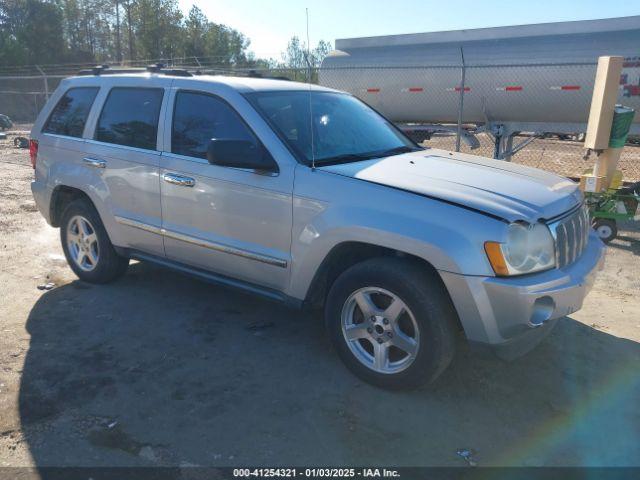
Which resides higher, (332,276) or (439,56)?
(439,56)

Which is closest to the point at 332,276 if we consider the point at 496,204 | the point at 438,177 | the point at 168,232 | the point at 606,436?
the point at 438,177

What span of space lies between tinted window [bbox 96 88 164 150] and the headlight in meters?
2.83

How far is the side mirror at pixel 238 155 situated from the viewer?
3576mm

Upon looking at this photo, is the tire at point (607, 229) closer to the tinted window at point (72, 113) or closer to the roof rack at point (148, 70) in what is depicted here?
the roof rack at point (148, 70)

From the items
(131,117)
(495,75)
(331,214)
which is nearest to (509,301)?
(331,214)

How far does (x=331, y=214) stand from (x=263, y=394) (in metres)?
1.19

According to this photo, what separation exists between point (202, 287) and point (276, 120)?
2011 millimetres

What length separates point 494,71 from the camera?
35.1 ft

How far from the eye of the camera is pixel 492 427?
3150 mm

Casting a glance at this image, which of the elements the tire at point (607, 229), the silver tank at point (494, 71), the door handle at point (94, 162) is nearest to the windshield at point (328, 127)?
the door handle at point (94, 162)

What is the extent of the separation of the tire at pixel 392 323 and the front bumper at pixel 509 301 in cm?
15

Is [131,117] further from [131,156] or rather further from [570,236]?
[570,236]

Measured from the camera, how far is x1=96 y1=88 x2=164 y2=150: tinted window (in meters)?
4.51

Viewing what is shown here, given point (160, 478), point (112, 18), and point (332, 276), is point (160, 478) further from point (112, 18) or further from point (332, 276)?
point (112, 18)
